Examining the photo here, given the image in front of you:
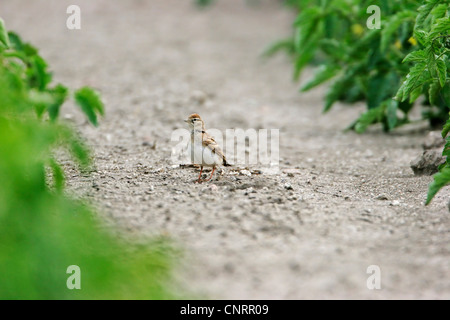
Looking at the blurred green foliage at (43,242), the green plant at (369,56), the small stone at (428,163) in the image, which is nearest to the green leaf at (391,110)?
the green plant at (369,56)

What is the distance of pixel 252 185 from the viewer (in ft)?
14.5

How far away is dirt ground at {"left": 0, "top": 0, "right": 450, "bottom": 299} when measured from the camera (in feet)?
10.2

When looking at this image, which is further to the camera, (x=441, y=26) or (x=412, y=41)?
(x=412, y=41)

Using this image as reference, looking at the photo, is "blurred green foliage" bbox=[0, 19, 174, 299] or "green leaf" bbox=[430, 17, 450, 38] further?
"green leaf" bbox=[430, 17, 450, 38]

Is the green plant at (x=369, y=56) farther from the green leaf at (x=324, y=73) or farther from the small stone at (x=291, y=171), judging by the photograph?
the small stone at (x=291, y=171)

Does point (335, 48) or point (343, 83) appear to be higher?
point (335, 48)

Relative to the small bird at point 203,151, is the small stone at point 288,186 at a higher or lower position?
lower

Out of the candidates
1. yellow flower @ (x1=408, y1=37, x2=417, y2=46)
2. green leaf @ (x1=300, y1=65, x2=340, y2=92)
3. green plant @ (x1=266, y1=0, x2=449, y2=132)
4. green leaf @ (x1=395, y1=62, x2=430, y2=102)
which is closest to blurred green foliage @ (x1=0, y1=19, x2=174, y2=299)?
green leaf @ (x1=395, y1=62, x2=430, y2=102)

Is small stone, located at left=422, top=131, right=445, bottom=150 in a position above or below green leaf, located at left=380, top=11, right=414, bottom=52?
below

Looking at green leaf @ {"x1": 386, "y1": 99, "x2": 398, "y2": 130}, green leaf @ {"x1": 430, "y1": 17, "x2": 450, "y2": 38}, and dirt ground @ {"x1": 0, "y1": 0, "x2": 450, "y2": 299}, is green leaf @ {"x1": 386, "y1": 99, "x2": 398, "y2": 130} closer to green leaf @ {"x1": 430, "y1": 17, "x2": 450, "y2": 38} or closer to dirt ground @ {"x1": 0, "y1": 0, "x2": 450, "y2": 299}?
dirt ground @ {"x1": 0, "y1": 0, "x2": 450, "y2": 299}

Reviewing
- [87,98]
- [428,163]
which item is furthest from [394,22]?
[87,98]

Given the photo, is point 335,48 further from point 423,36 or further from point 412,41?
point 423,36

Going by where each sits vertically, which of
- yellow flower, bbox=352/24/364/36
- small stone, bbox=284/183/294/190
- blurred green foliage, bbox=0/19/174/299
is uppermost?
yellow flower, bbox=352/24/364/36

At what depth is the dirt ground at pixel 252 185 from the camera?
10.2ft
